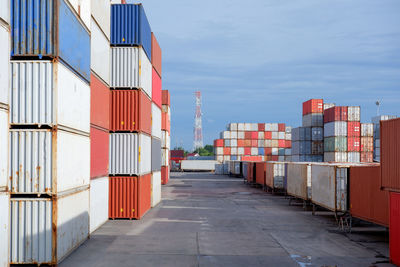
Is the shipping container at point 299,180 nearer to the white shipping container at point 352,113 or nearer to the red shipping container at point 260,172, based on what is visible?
the red shipping container at point 260,172

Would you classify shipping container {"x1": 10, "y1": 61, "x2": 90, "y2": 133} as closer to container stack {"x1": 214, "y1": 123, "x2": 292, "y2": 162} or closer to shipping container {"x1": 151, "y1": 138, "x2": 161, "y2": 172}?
shipping container {"x1": 151, "y1": 138, "x2": 161, "y2": 172}

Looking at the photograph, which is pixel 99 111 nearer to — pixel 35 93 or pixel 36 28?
pixel 35 93

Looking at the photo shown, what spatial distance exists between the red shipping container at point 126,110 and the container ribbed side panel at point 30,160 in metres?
9.50

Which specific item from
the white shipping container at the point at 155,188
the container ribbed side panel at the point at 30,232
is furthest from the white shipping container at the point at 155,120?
the container ribbed side panel at the point at 30,232

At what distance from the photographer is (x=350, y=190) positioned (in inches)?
784

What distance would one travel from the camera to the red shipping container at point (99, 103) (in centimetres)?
1723

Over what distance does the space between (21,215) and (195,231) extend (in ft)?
28.3

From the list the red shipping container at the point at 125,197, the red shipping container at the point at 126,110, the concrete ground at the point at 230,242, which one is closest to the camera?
the concrete ground at the point at 230,242

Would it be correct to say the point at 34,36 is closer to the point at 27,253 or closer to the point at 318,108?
the point at 27,253

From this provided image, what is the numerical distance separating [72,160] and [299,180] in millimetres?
19390

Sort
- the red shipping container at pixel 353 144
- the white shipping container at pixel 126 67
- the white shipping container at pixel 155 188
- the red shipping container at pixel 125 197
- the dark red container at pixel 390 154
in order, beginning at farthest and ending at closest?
the red shipping container at pixel 353 144 < the white shipping container at pixel 155 188 < the white shipping container at pixel 126 67 < the red shipping container at pixel 125 197 < the dark red container at pixel 390 154

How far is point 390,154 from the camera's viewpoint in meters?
13.3

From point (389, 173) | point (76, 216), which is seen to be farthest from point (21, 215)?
point (389, 173)

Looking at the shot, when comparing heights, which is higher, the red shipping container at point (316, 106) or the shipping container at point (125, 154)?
the red shipping container at point (316, 106)
